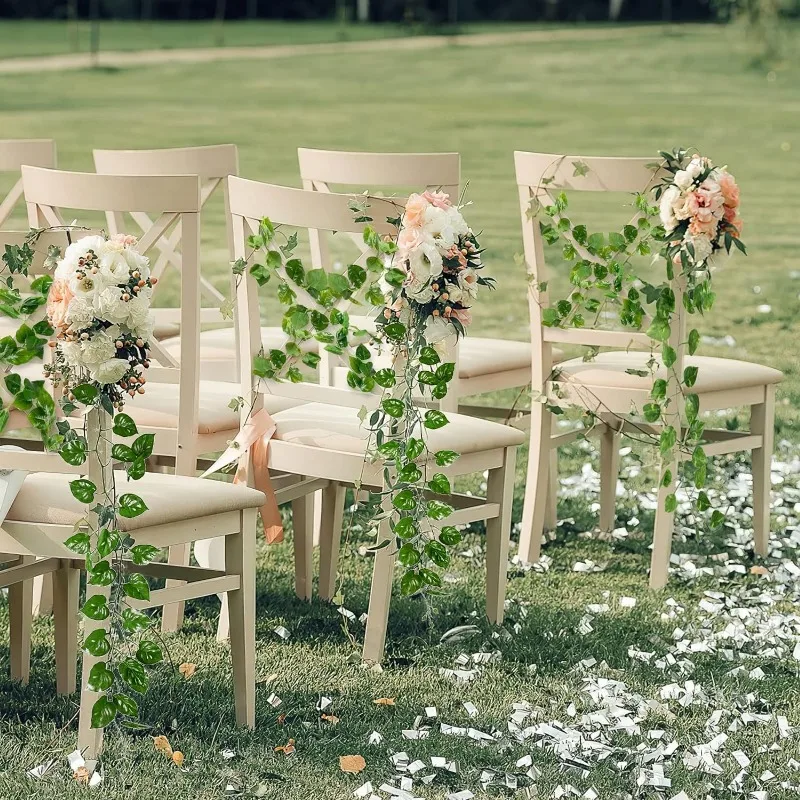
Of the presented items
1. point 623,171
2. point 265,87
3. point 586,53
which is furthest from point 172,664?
point 586,53

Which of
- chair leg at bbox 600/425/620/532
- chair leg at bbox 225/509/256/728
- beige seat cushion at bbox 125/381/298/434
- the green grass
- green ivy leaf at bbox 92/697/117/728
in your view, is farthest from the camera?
the green grass

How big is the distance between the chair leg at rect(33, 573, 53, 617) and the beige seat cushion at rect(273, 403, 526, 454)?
0.90 m

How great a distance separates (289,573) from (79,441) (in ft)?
6.18

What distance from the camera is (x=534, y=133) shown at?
24.4 m

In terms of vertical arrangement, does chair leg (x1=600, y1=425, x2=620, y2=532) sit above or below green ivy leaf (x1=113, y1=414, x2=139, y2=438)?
below

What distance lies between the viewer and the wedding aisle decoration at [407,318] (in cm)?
A: 385

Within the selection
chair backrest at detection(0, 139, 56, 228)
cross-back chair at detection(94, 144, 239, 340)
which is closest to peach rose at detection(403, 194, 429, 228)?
cross-back chair at detection(94, 144, 239, 340)

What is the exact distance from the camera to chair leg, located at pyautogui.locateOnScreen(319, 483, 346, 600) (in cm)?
489

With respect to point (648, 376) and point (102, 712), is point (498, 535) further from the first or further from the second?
point (102, 712)

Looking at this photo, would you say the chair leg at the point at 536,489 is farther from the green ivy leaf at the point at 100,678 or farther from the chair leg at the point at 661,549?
the green ivy leaf at the point at 100,678

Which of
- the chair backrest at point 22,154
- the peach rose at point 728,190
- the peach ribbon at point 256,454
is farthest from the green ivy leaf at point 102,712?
the chair backrest at point 22,154

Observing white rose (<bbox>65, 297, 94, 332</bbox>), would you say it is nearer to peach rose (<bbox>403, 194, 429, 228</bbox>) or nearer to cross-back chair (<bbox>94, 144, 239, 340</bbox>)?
peach rose (<bbox>403, 194, 429, 228</bbox>)

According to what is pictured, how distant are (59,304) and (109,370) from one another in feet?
0.58

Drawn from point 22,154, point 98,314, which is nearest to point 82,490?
point 98,314
